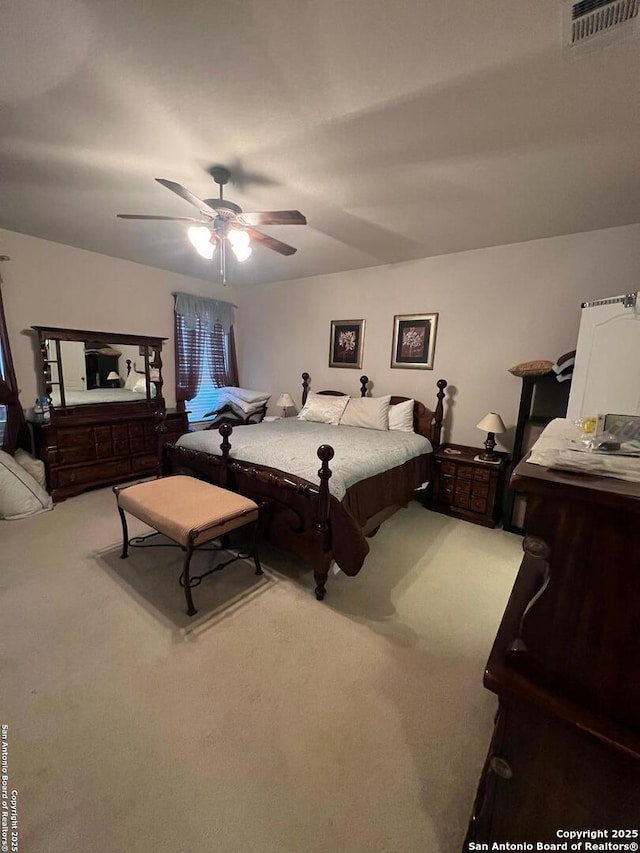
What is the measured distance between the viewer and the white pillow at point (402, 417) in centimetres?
372

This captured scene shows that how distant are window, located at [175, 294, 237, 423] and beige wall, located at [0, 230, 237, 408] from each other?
144 mm

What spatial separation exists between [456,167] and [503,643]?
2.38 metres

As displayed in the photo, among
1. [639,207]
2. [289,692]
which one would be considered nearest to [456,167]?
[639,207]

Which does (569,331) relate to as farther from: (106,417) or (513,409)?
(106,417)

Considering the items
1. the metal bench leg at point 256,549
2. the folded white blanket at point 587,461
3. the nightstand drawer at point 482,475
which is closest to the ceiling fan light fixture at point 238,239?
the metal bench leg at point 256,549

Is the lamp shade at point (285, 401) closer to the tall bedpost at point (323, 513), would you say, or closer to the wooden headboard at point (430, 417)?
the wooden headboard at point (430, 417)

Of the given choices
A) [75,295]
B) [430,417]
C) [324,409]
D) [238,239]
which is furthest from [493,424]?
[75,295]

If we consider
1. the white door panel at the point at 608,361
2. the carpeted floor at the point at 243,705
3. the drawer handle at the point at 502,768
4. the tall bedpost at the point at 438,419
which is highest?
the white door panel at the point at 608,361

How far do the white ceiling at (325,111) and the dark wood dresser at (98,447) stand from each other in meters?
1.98

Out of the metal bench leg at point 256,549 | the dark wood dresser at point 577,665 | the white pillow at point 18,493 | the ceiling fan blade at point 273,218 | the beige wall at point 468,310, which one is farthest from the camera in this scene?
the white pillow at point 18,493

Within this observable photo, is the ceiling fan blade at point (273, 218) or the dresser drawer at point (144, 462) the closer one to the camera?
the ceiling fan blade at point (273, 218)

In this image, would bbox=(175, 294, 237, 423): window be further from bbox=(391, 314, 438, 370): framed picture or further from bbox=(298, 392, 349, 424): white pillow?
bbox=(391, 314, 438, 370): framed picture

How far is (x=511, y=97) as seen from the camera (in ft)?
4.83

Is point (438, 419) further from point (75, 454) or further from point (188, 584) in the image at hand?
point (75, 454)
